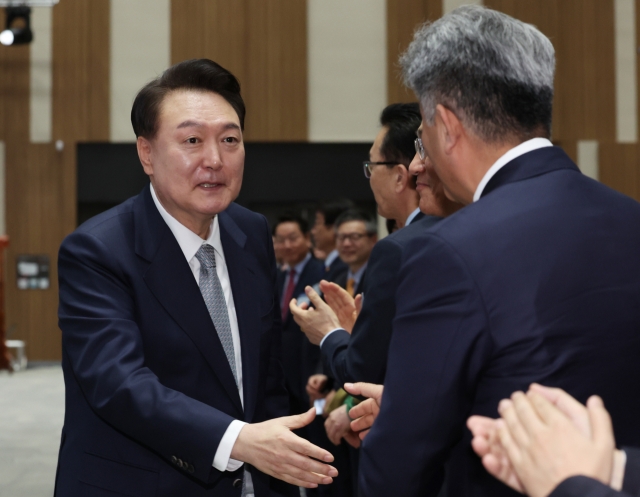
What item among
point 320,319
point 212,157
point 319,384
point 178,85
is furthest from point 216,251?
point 319,384

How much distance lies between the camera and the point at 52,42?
12.8m

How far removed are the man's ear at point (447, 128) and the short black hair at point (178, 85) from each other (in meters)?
0.81

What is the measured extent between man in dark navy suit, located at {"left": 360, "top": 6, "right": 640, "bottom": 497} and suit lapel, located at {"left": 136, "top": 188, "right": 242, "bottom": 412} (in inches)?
24.8

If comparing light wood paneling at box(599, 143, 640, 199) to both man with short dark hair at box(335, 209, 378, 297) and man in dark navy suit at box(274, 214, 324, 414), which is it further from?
man with short dark hair at box(335, 209, 378, 297)

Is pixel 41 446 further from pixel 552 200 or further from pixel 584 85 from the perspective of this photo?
pixel 584 85

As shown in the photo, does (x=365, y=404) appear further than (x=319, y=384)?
No

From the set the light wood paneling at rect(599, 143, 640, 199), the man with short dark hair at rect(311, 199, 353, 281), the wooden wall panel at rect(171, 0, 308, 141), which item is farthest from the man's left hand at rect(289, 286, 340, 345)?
the light wood paneling at rect(599, 143, 640, 199)

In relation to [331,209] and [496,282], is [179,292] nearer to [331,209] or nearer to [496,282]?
[496,282]

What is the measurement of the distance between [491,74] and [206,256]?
3.28 feet

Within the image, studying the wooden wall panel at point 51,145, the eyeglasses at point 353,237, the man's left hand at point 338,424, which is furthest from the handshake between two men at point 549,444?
the wooden wall panel at point 51,145

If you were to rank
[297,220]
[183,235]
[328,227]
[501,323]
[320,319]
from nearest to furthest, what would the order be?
[501,323] → [183,235] → [320,319] → [297,220] → [328,227]

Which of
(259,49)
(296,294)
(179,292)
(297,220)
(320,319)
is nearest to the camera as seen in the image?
(179,292)

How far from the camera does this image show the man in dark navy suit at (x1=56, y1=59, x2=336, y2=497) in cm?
179

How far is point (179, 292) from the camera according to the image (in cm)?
199
